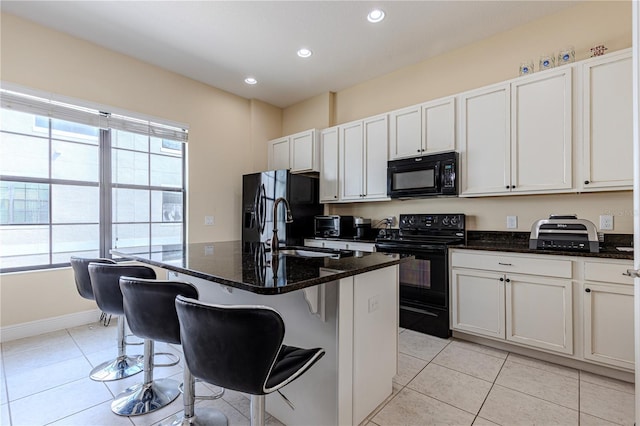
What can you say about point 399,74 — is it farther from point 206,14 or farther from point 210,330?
point 210,330

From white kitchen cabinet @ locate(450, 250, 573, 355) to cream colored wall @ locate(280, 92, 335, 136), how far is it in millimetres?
2724

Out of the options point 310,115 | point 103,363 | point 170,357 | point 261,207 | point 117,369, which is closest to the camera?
point 117,369

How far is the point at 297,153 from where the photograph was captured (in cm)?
449

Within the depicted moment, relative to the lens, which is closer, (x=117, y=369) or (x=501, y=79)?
(x=117, y=369)

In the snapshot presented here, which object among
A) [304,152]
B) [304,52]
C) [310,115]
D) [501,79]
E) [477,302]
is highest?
[304,52]

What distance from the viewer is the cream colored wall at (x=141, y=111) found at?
290 cm

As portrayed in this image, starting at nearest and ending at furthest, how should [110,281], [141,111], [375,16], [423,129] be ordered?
[110,281]
[375,16]
[423,129]
[141,111]

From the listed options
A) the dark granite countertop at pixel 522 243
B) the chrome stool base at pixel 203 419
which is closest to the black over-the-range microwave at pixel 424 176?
the dark granite countertop at pixel 522 243

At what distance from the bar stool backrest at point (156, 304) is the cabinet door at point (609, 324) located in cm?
265

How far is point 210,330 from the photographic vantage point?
1.07 meters

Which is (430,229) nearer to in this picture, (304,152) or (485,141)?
(485,141)

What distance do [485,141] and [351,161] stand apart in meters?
1.58

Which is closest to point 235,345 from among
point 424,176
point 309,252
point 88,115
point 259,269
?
point 259,269

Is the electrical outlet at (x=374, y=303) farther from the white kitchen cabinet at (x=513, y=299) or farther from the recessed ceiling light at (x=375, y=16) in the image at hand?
the recessed ceiling light at (x=375, y=16)
